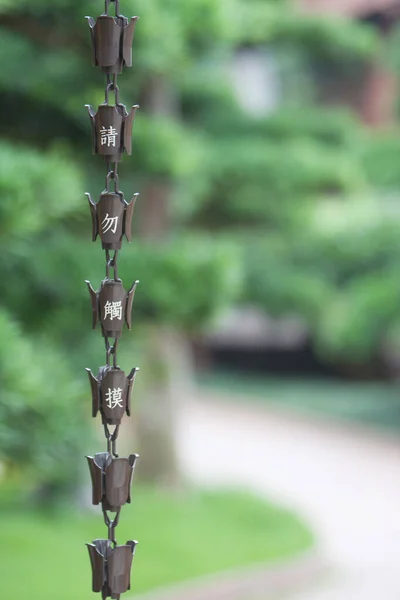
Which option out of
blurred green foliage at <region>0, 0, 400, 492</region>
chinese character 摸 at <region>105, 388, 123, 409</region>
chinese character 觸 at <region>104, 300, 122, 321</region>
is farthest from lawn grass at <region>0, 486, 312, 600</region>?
chinese character 觸 at <region>104, 300, 122, 321</region>

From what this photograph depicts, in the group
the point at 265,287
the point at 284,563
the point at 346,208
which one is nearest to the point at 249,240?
the point at 265,287

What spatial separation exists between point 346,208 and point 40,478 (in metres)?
2.97

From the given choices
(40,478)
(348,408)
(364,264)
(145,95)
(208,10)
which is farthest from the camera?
(348,408)

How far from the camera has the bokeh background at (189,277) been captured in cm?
448

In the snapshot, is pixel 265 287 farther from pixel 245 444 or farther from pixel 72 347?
pixel 245 444

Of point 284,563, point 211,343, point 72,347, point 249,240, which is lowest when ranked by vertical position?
point 284,563

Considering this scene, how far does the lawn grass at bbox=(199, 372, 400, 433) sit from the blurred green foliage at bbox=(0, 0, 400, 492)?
2.89m

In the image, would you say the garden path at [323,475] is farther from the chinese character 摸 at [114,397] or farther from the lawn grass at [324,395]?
the chinese character 摸 at [114,397]

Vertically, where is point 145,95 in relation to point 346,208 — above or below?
above

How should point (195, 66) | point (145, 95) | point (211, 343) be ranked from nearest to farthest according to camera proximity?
point (145, 95) < point (195, 66) < point (211, 343)

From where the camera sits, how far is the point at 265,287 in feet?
25.2

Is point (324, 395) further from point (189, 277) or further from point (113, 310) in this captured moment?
point (113, 310)

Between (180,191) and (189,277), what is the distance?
204cm

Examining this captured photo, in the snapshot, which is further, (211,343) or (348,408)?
(211,343)
